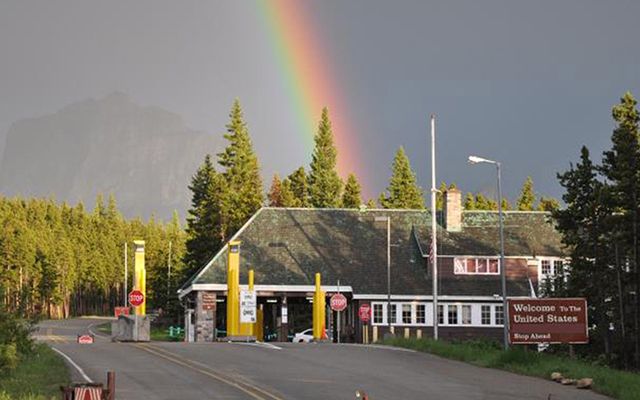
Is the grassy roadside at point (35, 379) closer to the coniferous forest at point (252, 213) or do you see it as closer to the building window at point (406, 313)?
the coniferous forest at point (252, 213)

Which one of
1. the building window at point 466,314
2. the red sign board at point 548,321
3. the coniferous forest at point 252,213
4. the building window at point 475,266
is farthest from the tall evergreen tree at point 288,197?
the red sign board at point 548,321

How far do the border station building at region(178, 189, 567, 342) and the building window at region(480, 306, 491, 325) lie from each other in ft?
0.23

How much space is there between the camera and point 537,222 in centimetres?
7206

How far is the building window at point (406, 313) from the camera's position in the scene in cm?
6494

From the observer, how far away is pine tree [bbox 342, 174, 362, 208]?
378 ft

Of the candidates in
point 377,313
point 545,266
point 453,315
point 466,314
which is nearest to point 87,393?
point 377,313

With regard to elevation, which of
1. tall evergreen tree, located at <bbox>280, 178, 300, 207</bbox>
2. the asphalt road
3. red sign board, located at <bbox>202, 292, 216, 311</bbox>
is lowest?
the asphalt road

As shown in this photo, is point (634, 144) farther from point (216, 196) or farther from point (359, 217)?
point (216, 196)

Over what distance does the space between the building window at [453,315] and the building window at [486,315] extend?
1.79m

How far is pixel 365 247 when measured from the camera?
70250 mm

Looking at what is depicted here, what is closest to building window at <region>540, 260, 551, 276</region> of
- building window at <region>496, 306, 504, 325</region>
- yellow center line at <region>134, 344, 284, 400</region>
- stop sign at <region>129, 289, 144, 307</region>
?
building window at <region>496, 306, 504, 325</region>

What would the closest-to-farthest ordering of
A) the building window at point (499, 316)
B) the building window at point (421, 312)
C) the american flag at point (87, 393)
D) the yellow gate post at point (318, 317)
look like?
the american flag at point (87, 393) → the yellow gate post at point (318, 317) → the building window at point (499, 316) → the building window at point (421, 312)

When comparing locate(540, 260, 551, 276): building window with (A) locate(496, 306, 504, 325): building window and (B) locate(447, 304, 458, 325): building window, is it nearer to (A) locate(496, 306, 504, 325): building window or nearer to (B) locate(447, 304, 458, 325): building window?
(A) locate(496, 306, 504, 325): building window

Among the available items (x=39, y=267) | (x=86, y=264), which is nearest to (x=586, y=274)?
(x=39, y=267)
